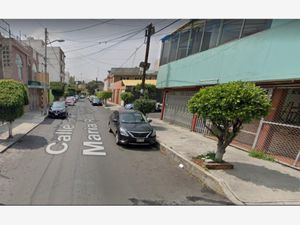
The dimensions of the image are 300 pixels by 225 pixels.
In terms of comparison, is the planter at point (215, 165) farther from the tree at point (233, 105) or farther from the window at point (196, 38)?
the window at point (196, 38)

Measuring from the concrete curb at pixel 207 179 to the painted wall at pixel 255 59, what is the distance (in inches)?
145

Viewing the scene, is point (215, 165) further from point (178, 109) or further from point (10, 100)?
point (178, 109)

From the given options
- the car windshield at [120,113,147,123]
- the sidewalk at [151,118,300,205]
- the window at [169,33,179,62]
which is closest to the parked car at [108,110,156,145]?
the car windshield at [120,113,147,123]

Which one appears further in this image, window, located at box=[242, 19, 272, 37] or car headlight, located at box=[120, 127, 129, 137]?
car headlight, located at box=[120, 127, 129, 137]

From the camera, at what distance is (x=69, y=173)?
17.4ft

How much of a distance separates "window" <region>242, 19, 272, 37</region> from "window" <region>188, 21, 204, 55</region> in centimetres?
349

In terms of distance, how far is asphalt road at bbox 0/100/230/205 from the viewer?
407cm

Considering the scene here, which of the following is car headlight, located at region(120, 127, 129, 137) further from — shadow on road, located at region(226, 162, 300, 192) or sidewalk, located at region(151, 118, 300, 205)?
shadow on road, located at region(226, 162, 300, 192)

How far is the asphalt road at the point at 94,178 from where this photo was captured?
4.07 m

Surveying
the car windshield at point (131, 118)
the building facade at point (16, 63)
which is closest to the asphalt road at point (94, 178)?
the car windshield at point (131, 118)

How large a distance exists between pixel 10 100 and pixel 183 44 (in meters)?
9.99

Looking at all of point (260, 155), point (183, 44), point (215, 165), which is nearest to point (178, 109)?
point (183, 44)

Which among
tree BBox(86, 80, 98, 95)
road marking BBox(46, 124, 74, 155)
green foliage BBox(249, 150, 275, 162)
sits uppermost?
green foliage BBox(249, 150, 275, 162)

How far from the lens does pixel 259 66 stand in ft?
22.9
